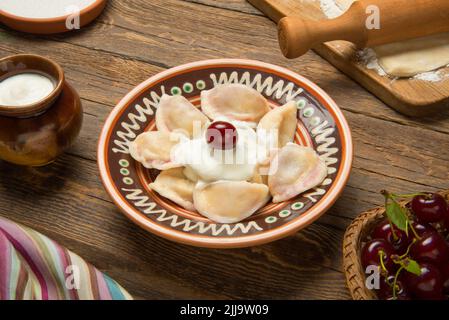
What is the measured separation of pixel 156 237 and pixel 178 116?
21cm

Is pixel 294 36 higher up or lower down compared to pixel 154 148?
higher up

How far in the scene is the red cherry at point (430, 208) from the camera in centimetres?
87

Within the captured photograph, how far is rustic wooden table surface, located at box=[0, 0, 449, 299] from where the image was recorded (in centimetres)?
98

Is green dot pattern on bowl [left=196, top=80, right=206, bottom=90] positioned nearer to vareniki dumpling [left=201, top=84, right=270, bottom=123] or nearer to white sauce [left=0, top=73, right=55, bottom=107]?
vareniki dumpling [left=201, top=84, right=270, bottom=123]

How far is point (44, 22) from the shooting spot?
1399 mm

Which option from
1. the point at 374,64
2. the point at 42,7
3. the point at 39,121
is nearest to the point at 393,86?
the point at 374,64

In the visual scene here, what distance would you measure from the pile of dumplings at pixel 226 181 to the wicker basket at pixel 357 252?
0.10 m

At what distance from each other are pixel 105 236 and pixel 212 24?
615 millimetres

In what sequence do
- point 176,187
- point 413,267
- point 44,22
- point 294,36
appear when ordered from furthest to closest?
point 44,22
point 294,36
point 176,187
point 413,267

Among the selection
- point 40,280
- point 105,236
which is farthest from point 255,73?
point 40,280

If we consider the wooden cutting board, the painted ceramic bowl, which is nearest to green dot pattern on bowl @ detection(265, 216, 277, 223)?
the painted ceramic bowl

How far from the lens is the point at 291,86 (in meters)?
1.14

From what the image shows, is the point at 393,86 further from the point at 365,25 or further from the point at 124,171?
the point at 124,171
